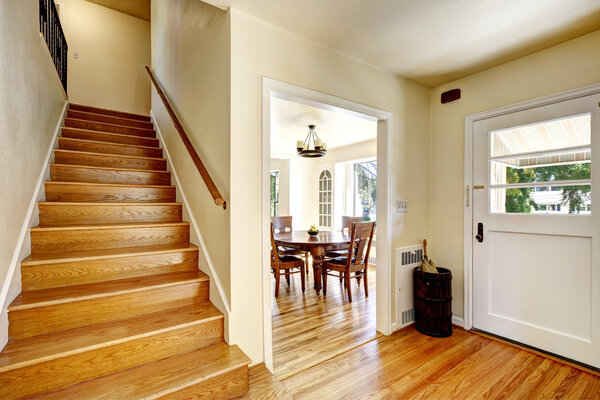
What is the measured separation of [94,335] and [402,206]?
2560 mm

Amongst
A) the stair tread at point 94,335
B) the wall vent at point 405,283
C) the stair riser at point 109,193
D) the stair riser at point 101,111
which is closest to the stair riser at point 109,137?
the stair riser at point 101,111

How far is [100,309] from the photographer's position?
1672 mm

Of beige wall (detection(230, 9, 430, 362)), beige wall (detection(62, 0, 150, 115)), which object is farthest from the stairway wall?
beige wall (detection(62, 0, 150, 115))

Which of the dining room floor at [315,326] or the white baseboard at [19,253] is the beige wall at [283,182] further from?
the white baseboard at [19,253]

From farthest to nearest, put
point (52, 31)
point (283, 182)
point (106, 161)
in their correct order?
point (283, 182) < point (52, 31) < point (106, 161)

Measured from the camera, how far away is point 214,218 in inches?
79.1

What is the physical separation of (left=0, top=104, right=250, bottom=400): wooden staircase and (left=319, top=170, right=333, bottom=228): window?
427cm

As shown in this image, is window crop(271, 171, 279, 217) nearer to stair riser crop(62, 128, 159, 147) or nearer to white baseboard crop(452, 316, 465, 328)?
stair riser crop(62, 128, 159, 147)

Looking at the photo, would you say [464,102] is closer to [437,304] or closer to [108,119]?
[437,304]

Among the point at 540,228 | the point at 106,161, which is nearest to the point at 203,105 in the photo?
the point at 106,161

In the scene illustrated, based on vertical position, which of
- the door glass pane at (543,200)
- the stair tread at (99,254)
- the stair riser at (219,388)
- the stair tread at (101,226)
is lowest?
the stair riser at (219,388)

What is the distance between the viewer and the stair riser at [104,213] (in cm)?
216

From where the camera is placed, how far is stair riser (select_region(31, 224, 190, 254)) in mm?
1936

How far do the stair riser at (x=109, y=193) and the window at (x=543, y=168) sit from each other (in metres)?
3.14
